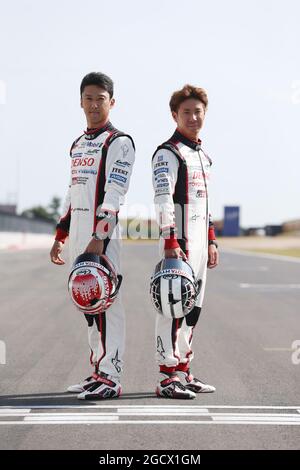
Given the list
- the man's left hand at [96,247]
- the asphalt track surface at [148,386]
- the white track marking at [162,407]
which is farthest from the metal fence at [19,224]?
the white track marking at [162,407]

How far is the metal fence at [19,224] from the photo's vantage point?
65.2 m

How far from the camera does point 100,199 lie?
18.4ft

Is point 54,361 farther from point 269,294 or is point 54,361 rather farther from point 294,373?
point 269,294

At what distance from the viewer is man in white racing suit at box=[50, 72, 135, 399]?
18.1 feet

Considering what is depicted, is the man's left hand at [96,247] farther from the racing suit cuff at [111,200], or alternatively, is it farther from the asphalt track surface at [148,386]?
the asphalt track surface at [148,386]

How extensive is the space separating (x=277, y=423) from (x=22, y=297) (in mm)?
9129

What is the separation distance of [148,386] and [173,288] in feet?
3.33

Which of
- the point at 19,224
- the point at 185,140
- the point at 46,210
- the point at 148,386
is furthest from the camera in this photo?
the point at 46,210

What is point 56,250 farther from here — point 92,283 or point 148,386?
point 148,386

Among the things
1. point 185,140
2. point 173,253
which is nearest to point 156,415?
point 173,253

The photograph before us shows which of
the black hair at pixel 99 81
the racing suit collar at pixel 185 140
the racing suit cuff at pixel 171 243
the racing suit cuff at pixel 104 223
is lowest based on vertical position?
the racing suit cuff at pixel 171 243

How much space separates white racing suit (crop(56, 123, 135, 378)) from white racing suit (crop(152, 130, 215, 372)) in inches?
9.9

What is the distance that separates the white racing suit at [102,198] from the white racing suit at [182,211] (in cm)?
25

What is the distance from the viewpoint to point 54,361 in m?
7.24
